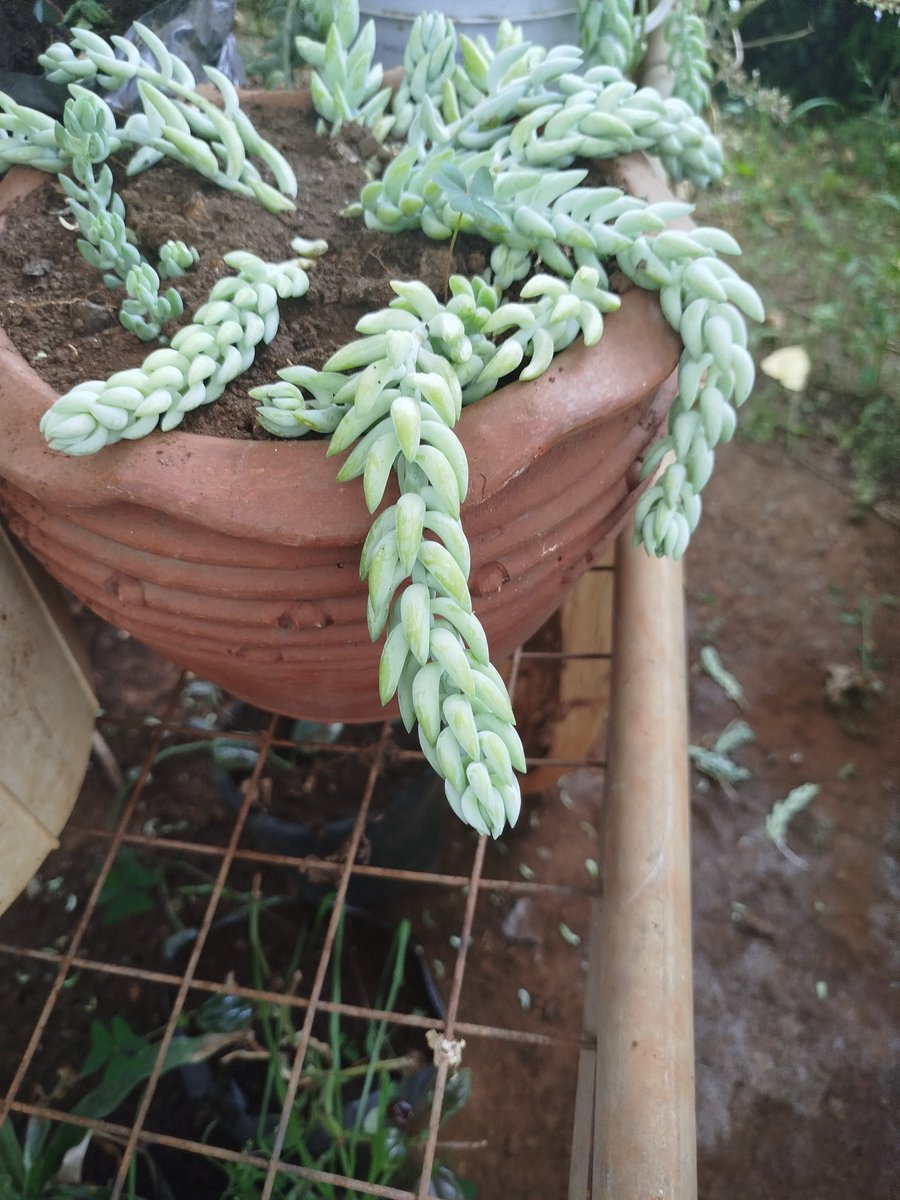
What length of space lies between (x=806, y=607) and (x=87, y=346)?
4.10 feet

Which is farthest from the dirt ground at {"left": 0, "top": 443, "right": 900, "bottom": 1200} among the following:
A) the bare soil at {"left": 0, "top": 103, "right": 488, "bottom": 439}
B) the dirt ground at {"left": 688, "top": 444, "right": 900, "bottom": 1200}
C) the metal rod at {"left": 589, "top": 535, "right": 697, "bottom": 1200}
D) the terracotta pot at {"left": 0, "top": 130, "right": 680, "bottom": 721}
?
the bare soil at {"left": 0, "top": 103, "right": 488, "bottom": 439}

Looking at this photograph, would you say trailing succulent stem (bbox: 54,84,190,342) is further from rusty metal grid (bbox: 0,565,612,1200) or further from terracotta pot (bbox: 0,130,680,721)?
rusty metal grid (bbox: 0,565,612,1200)

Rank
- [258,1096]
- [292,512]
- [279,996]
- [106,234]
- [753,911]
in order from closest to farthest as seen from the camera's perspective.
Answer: [292,512]
[106,234]
[279,996]
[258,1096]
[753,911]

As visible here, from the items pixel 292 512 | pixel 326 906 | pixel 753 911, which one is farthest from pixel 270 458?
pixel 753 911

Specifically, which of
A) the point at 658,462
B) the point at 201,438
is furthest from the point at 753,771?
the point at 201,438

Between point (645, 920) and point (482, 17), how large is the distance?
42.2 inches

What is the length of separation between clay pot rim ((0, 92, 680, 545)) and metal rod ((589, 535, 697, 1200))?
12.6 inches

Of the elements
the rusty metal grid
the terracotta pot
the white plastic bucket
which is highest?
the white plastic bucket

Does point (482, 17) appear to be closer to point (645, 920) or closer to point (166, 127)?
point (166, 127)

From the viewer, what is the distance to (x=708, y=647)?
5.08ft

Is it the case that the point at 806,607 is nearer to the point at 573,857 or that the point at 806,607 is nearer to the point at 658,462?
the point at 573,857

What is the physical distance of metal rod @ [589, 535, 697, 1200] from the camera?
0.62 meters

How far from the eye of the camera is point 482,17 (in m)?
1.17

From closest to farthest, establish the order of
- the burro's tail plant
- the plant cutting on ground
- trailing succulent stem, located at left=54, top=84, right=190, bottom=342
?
the burro's tail plant
trailing succulent stem, located at left=54, top=84, right=190, bottom=342
the plant cutting on ground
